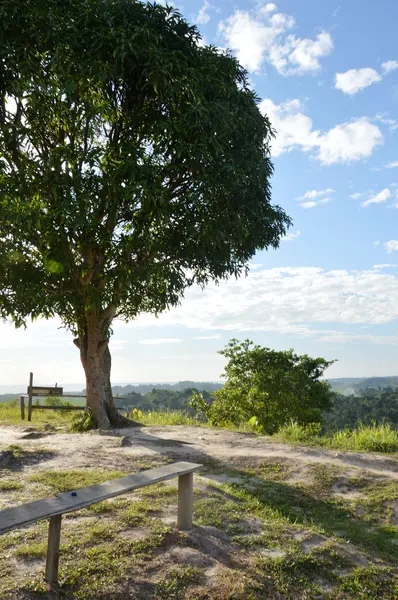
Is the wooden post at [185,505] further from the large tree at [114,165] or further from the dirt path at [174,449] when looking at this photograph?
the large tree at [114,165]

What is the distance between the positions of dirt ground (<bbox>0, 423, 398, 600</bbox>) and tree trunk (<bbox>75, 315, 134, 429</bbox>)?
479cm

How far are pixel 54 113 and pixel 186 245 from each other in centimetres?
488

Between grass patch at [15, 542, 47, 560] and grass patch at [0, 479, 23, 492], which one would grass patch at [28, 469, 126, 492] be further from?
grass patch at [15, 542, 47, 560]

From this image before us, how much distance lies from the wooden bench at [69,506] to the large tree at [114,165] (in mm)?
6961

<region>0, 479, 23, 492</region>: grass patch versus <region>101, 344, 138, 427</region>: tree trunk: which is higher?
<region>101, 344, 138, 427</region>: tree trunk

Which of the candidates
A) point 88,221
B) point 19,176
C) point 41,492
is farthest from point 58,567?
point 19,176

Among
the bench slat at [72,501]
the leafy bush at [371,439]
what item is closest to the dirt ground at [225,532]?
the bench slat at [72,501]

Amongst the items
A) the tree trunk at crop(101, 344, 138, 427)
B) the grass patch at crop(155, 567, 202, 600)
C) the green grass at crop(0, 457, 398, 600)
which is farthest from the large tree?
the grass patch at crop(155, 567, 202, 600)

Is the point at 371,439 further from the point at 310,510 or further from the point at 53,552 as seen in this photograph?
the point at 53,552

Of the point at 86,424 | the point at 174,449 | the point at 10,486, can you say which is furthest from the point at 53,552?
the point at 86,424

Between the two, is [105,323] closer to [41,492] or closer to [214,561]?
[41,492]

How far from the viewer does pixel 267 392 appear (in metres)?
20.2

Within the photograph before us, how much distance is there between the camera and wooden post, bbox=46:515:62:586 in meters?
4.84

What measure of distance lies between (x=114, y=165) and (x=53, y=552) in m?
10.3
